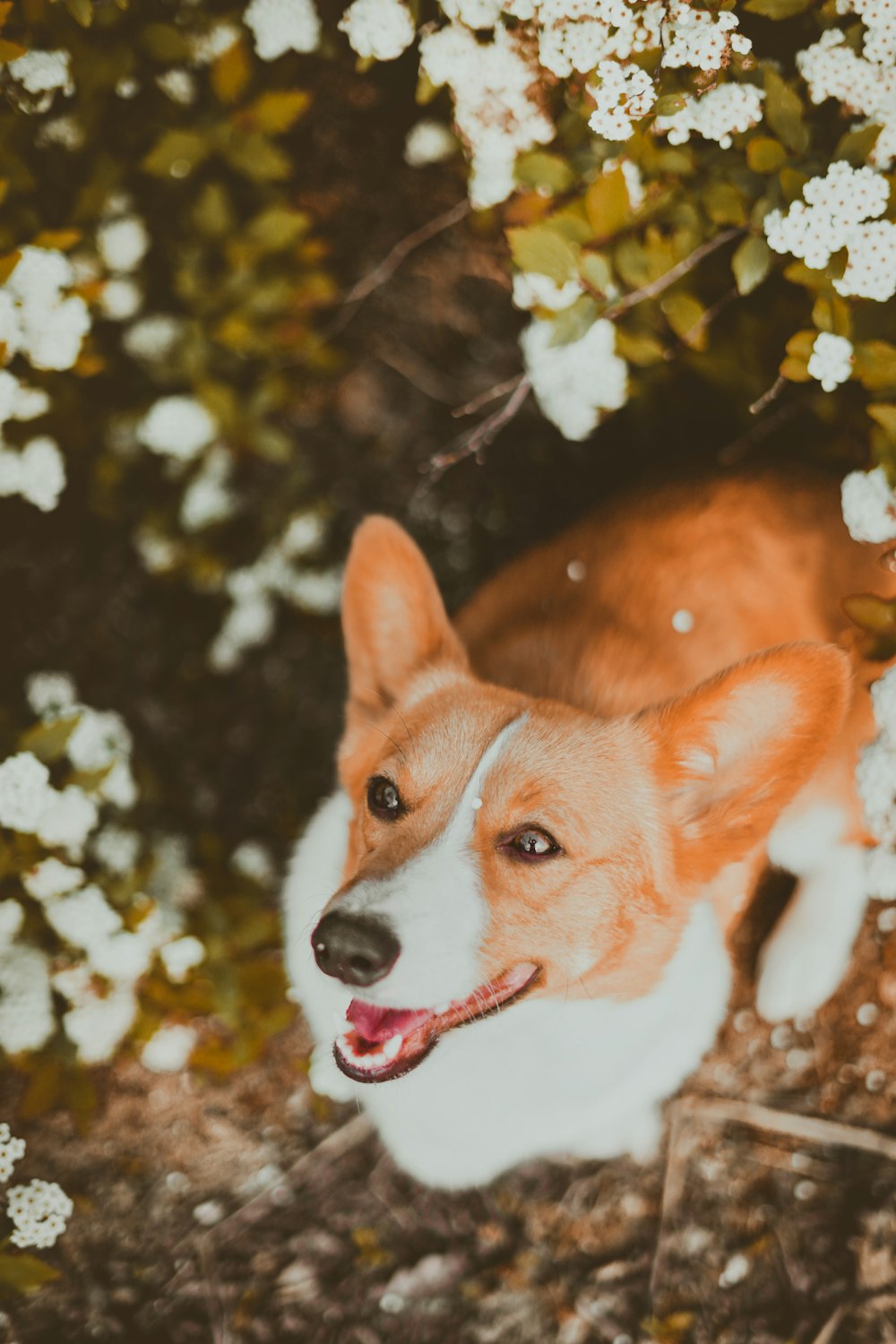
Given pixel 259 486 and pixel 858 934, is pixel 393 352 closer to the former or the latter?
pixel 259 486

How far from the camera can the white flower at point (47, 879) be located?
80.6 inches

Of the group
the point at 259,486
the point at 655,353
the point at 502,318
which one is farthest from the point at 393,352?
the point at 655,353

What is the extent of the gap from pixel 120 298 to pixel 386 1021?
202 centimetres

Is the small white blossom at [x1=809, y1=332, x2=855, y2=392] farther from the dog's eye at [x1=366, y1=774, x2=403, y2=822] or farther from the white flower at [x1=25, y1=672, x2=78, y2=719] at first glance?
the white flower at [x1=25, y1=672, x2=78, y2=719]

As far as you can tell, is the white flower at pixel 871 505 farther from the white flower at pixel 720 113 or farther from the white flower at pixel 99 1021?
the white flower at pixel 99 1021

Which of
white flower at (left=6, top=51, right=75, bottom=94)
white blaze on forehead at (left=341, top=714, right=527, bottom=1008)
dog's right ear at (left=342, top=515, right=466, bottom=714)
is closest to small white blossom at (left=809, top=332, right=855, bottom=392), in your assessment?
dog's right ear at (left=342, top=515, right=466, bottom=714)

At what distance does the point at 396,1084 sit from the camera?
2.24 m

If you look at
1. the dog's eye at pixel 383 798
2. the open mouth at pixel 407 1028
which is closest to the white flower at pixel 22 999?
the open mouth at pixel 407 1028

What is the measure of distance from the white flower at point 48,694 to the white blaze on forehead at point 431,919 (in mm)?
1125

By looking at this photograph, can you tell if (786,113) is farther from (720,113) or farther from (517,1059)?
(517,1059)

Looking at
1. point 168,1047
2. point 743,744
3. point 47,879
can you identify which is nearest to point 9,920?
point 47,879

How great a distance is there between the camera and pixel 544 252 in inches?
73.1

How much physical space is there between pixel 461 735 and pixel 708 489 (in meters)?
1.14

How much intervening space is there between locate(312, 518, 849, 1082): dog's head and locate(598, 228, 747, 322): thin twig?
0.69 metres
